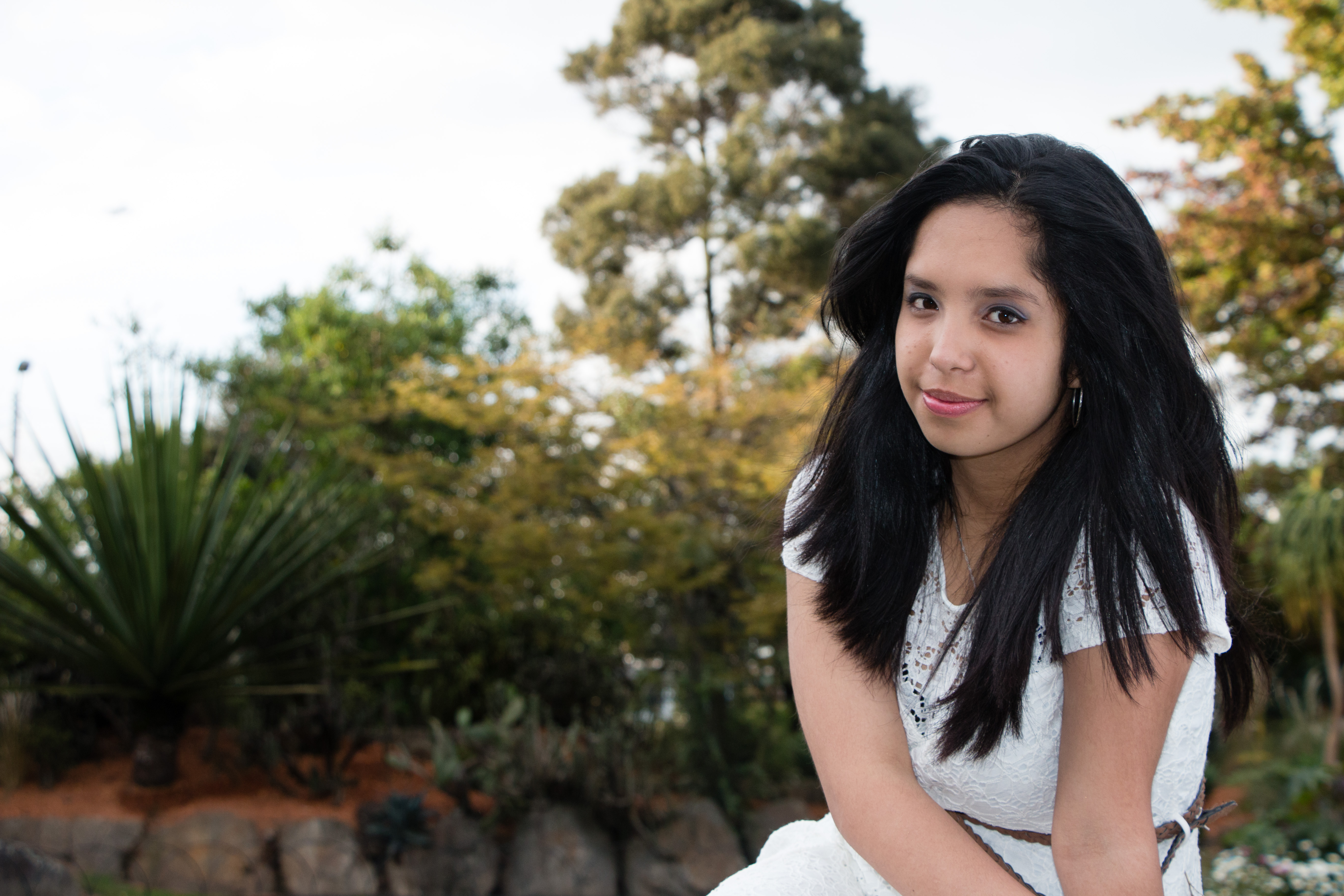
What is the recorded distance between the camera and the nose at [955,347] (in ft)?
4.14

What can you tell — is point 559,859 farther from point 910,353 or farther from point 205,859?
point 910,353

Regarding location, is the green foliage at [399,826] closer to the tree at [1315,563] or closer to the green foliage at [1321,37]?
the tree at [1315,563]

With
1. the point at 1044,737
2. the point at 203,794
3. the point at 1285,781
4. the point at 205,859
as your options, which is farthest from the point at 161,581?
the point at 1285,781

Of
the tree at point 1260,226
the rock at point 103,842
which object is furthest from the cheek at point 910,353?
the tree at point 1260,226

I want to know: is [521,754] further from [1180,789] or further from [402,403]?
[1180,789]

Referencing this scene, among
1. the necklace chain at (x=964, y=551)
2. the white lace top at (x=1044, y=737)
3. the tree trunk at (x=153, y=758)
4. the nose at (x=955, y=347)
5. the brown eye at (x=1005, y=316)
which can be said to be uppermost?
the brown eye at (x=1005, y=316)

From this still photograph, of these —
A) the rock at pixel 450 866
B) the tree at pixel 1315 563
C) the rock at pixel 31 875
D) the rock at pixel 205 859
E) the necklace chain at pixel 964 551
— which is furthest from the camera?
the tree at pixel 1315 563

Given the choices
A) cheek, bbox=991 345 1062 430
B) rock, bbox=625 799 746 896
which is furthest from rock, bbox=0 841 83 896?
cheek, bbox=991 345 1062 430

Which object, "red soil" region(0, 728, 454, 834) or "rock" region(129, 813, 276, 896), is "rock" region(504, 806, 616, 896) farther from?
"rock" region(129, 813, 276, 896)

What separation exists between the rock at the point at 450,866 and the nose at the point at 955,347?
5359 millimetres

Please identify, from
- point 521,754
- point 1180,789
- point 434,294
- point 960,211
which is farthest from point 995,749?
point 434,294

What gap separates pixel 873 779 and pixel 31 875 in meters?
4.14

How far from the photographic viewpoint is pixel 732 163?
47.0 feet

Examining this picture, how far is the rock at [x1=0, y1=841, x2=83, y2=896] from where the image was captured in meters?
3.95
